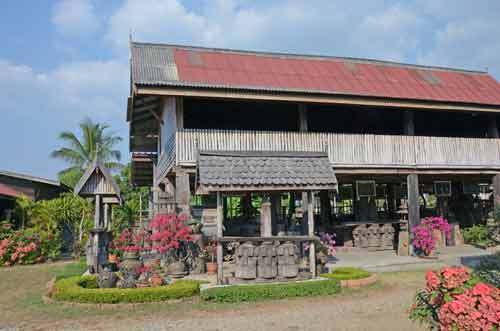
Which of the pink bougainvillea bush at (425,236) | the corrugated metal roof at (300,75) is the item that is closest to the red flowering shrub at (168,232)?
the corrugated metal roof at (300,75)

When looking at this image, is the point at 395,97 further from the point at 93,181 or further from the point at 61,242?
the point at 61,242

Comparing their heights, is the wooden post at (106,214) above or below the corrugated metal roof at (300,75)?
below

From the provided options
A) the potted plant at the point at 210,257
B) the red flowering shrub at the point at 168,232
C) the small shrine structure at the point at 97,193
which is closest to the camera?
the red flowering shrub at the point at 168,232

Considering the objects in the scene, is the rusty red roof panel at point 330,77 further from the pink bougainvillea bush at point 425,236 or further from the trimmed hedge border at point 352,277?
the trimmed hedge border at point 352,277

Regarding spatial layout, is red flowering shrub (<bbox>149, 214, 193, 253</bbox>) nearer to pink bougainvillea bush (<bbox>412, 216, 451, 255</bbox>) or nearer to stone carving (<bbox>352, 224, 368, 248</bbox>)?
pink bougainvillea bush (<bbox>412, 216, 451, 255</bbox>)

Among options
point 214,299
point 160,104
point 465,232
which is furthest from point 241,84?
point 465,232

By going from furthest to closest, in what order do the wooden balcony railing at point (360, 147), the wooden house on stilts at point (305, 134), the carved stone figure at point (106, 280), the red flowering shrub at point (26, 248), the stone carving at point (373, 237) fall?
the stone carving at point (373, 237) < the red flowering shrub at point (26, 248) < the wooden balcony railing at point (360, 147) < the wooden house on stilts at point (305, 134) < the carved stone figure at point (106, 280)

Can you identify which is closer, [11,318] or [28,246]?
[11,318]

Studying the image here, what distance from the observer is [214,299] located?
8516 millimetres

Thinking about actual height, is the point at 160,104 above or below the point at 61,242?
above

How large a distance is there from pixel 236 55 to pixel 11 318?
1097cm

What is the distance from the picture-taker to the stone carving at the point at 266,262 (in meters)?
9.37

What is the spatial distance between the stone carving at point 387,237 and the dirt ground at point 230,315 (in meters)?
7.54

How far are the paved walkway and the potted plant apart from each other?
3.25 m
